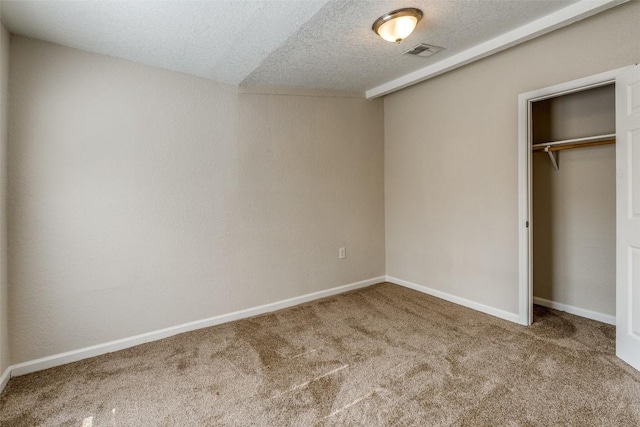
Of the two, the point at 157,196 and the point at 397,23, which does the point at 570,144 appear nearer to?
the point at 397,23

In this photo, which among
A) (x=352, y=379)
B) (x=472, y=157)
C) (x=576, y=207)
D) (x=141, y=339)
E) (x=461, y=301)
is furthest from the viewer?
(x=461, y=301)

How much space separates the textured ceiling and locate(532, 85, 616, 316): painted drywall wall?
1122 mm

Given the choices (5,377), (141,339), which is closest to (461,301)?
(141,339)

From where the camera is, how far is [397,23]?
217 cm

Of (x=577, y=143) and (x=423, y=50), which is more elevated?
(x=423, y=50)

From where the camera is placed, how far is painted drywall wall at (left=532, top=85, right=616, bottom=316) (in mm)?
2840

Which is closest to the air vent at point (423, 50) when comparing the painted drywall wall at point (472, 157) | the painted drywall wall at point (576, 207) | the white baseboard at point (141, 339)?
the painted drywall wall at point (472, 157)

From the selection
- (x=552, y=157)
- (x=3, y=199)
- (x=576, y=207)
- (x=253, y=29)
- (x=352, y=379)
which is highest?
(x=253, y=29)

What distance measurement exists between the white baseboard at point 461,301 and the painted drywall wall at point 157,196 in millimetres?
734

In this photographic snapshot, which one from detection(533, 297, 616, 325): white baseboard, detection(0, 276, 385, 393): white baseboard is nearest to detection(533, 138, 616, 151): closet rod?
detection(533, 297, 616, 325): white baseboard

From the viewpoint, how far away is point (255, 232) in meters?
3.26

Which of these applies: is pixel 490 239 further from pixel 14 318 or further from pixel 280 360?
pixel 14 318

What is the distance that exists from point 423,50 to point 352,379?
2.55m

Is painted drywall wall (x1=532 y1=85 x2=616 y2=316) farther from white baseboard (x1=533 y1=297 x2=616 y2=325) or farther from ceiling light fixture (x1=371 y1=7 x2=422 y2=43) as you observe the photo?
ceiling light fixture (x1=371 y1=7 x2=422 y2=43)
